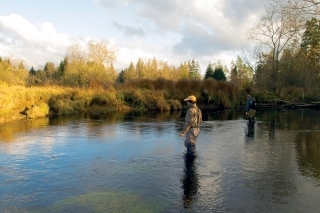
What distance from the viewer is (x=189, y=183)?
672cm

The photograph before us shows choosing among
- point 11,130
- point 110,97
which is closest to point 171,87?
point 110,97

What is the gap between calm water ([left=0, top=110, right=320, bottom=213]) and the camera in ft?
18.4

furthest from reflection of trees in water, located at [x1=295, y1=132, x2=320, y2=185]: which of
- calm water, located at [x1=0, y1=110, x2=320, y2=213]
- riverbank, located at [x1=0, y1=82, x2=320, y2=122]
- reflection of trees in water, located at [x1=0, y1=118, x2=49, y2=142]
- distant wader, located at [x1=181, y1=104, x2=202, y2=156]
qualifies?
reflection of trees in water, located at [x1=0, y1=118, x2=49, y2=142]

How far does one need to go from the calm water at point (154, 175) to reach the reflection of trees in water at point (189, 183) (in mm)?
20

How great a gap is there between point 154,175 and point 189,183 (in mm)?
Result: 983

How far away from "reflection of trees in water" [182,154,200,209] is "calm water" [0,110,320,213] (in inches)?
0.8

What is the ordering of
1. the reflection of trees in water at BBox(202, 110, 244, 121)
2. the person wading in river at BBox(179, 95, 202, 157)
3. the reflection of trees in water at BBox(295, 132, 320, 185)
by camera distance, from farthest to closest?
the reflection of trees in water at BBox(202, 110, 244, 121), the person wading in river at BBox(179, 95, 202, 157), the reflection of trees in water at BBox(295, 132, 320, 185)

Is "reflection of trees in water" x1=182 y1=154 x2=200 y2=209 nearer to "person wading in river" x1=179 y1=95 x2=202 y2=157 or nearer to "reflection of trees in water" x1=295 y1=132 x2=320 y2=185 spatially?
"person wading in river" x1=179 y1=95 x2=202 y2=157

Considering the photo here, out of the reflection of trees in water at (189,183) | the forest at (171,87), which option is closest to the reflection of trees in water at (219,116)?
the forest at (171,87)

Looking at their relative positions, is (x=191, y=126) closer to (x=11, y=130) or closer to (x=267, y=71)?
(x=11, y=130)

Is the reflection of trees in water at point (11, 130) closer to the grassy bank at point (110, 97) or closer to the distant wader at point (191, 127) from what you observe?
the grassy bank at point (110, 97)

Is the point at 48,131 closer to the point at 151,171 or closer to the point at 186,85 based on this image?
the point at 151,171

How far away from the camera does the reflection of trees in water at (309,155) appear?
778 cm

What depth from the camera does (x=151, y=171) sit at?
7.66 metres
